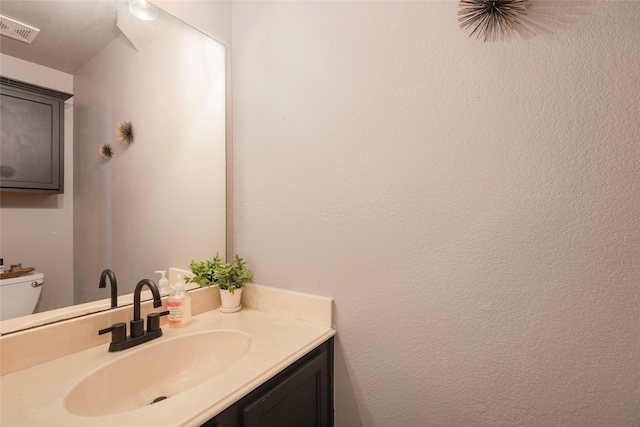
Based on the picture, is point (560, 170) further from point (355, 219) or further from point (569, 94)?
point (355, 219)

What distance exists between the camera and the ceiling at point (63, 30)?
31.7 inches

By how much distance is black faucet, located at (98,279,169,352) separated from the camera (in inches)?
34.2

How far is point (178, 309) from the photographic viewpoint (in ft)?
3.41

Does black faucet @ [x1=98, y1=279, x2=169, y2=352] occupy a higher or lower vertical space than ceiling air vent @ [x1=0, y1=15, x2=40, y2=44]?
lower

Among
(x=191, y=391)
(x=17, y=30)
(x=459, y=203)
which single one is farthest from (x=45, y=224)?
(x=459, y=203)

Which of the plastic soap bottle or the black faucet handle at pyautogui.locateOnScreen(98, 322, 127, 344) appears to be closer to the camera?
the black faucet handle at pyautogui.locateOnScreen(98, 322, 127, 344)

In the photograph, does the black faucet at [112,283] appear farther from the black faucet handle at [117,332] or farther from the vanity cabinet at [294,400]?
the vanity cabinet at [294,400]

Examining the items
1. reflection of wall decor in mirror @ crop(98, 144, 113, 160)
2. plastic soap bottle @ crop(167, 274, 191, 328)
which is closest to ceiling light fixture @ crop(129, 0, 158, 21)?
reflection of wall decor in mirror @ crop(98, 144, 113, 160)

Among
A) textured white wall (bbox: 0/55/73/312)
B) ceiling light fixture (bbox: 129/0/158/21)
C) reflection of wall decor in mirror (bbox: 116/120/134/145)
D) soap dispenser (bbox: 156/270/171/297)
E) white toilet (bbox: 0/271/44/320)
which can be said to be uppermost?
ceiling light fixture (bbox: 129/0/158/21)

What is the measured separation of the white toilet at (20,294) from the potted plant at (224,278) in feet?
1.45

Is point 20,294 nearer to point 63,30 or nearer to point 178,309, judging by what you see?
point 178,309

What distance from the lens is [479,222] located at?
2.69 ft

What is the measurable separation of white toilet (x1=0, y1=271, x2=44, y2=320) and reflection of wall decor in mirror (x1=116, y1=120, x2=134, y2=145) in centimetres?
48

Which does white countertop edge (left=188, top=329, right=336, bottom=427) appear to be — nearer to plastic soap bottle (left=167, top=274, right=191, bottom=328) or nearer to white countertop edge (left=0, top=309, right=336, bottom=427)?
white countertop edge (left=0, top=309, right=336, bottom=427)
